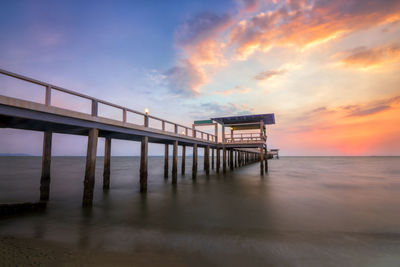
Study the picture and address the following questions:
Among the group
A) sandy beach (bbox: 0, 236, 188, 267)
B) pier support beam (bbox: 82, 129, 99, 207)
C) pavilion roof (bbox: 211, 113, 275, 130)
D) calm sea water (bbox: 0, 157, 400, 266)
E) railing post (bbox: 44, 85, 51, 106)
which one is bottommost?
calm sea water (bbox: 0, 157, 400, 266)

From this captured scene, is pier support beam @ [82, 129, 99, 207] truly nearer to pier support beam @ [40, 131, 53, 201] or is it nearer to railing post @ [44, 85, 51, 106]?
railing post @ [44, 85, 51, 106]

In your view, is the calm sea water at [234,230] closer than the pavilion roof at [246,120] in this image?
Yes

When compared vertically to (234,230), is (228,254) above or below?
above

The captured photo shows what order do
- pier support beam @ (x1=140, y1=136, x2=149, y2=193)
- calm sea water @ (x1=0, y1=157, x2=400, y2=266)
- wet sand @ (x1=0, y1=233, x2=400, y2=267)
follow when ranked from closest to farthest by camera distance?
1. wet sand @ (x1=0, y1=233, x2=400, y2=267)
2. calm sea water @ (x1=0, y1=157, x2=400, y2=266)
3. pier support beam @ (x1=140, y1=136, x2=149, y2=193)

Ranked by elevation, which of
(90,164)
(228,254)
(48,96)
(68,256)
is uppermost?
(48,96)

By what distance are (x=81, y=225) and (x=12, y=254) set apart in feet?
8.51

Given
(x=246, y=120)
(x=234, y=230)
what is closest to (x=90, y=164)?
(x=234, y=230)

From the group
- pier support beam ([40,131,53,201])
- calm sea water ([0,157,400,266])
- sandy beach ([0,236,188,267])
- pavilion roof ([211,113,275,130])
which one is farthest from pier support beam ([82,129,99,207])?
pavilion roof ([211,113,275,130])

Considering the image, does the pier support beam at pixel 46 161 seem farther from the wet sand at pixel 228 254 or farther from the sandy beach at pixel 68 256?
the sandy beach at pixel 68 256

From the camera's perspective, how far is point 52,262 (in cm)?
391

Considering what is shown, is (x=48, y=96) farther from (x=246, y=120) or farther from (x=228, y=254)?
(x=246, y=120)

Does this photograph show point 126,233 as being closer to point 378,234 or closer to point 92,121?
point 92,121

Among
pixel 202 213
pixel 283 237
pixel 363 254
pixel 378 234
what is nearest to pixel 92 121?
pixel 202 213

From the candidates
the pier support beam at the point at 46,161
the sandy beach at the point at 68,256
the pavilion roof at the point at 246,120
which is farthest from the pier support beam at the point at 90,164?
the pavilion roof at the point at 246,120
